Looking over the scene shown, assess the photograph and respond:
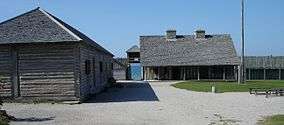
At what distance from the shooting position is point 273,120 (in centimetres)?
1750

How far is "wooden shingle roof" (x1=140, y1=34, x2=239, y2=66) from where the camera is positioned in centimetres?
6078

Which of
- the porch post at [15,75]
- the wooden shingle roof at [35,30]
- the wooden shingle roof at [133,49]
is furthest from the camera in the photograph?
the wooden shingle roof at [133,49]

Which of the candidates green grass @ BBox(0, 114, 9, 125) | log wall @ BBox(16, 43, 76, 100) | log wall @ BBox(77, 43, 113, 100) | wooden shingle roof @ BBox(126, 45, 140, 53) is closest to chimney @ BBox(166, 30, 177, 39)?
wooden shingle roof @ BBox(126, 45, 140, 53)

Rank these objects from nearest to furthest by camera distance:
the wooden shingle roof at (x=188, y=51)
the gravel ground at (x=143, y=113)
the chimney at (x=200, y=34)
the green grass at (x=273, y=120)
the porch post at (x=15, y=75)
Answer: the green grass at (x=273, y=120) → the gravel ground at (x=143, y=113) → the porch post at (x=15, y=75) → the wooden shingle roof at (x=188, y=51) → the chimney at (x=200, y=34)

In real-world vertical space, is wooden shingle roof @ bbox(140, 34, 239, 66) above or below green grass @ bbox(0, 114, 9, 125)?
above

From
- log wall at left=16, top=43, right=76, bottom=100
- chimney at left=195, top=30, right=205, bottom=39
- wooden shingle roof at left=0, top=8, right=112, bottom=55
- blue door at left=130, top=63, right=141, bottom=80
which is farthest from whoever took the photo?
blue door at left=130, top=63, right=141, bottom=80

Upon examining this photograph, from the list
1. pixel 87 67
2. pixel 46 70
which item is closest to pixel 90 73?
pixel 87 67

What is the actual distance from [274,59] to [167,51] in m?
16.5

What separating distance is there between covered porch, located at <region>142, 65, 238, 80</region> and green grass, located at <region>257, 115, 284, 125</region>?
42301 millimetres

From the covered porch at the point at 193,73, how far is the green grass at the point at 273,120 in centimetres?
4230

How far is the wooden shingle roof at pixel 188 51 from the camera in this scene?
60781 millimetres

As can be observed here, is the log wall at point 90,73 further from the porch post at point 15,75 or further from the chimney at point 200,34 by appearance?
the chimney at point 200,34

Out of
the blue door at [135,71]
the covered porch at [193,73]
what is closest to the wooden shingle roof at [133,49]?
the blue door at [135,71]

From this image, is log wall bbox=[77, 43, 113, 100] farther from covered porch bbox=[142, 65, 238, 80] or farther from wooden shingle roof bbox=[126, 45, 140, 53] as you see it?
wooden shingle roof bbox=[126, 45, 140, 53]
